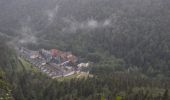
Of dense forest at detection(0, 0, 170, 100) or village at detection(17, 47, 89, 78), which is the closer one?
dense forest at detection(0, 0, 170, 100)

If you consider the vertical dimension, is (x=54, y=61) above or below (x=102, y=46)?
below

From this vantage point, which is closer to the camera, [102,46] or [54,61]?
[54,61]

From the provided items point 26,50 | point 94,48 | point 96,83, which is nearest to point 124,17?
point 94,48

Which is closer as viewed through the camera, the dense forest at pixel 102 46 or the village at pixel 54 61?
the dense forest at pixel 102 46

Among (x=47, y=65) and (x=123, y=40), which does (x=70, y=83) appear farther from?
(x=123, y=40)
